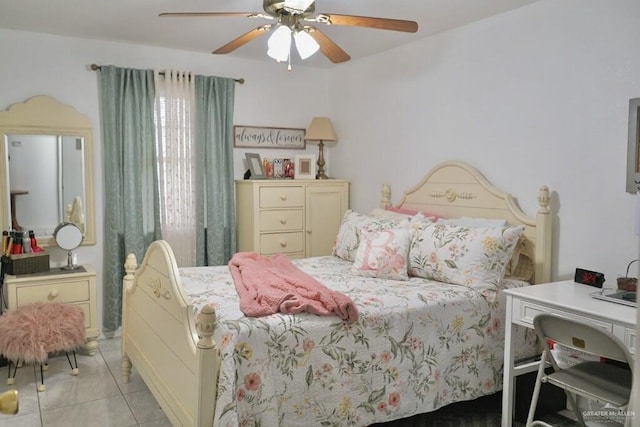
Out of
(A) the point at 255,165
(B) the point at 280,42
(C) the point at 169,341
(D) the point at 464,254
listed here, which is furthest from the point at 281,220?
(C) the point at 169,341

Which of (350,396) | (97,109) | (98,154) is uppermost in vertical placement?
(97,109)

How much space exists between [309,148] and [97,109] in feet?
6.30

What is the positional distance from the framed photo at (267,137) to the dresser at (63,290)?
5.43 ft

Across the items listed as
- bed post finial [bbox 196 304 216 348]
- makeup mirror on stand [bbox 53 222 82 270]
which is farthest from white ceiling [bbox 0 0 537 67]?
bed post finial [bbox 196 304 216 348]

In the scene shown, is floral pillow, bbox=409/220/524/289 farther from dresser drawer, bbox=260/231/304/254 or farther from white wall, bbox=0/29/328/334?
white wall, bbox=0/29/328/334

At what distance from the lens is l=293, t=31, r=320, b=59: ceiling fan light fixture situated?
8.98 ft

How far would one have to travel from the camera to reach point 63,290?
371 cm

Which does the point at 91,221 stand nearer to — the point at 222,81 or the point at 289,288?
the point at 222,81

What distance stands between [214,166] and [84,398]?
2.06m

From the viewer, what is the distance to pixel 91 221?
411 cm

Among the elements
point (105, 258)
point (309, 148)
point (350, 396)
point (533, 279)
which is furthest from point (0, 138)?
point (533, 279)

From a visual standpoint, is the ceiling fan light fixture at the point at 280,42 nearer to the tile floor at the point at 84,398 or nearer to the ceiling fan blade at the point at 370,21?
the ceiling fan blade at the point at 370,21

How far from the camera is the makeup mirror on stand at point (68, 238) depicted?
382 cm

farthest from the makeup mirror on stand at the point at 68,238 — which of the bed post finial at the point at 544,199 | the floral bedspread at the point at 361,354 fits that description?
the bed post finial at the point at 544,199
